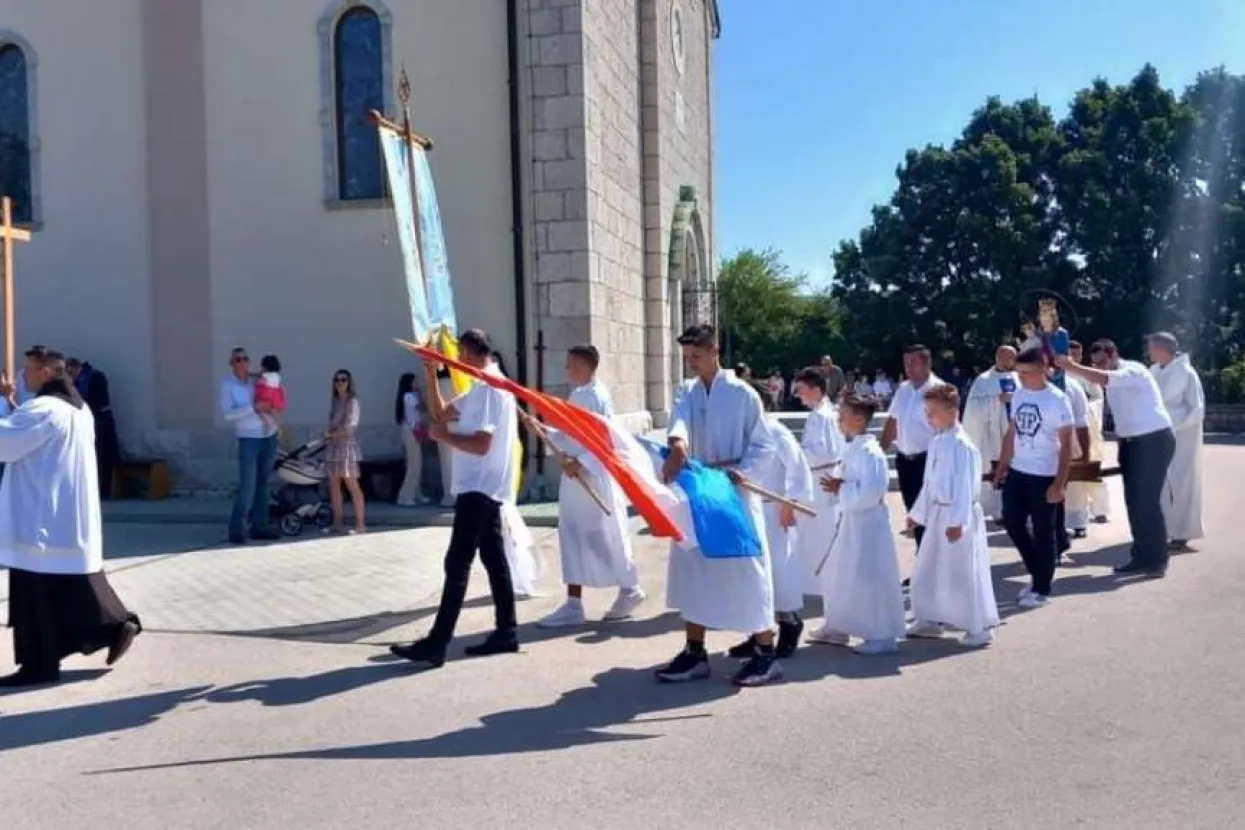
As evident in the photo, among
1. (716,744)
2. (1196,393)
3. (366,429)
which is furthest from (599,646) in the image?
(366,429)

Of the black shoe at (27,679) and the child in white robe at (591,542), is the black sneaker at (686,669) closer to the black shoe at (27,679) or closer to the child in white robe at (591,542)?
Result: the child in white robe at (591,542)

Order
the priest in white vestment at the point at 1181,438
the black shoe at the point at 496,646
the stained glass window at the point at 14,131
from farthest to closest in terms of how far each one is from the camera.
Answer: the stained glass window at the point at 14,131
the priest in white vestment at the point at 1181,438
the black shoe at the point at 496,646

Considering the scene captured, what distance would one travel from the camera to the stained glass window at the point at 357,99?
1464 centimetres

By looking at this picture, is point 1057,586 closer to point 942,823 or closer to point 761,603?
point 761,603

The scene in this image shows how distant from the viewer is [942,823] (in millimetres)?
4465

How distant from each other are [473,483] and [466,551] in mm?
391

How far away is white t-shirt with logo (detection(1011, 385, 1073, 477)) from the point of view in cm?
866

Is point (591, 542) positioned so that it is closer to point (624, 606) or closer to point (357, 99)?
point (624, 606)

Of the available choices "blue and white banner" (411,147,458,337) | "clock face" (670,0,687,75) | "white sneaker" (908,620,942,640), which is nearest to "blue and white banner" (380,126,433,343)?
"blue and white banner" (411,147,458,337)

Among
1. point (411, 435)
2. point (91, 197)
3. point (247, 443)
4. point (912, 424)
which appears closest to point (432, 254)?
point (912, 424)

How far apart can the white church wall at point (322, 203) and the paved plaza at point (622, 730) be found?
6054 millimetres

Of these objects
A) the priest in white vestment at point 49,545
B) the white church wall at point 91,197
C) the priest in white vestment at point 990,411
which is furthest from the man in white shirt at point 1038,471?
the white church wall at point 91,197

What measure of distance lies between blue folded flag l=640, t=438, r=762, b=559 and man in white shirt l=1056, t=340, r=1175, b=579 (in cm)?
462

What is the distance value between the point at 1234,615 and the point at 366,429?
9.73 m
